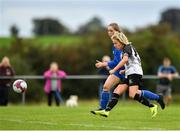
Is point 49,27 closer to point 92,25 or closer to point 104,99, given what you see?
point 92,25

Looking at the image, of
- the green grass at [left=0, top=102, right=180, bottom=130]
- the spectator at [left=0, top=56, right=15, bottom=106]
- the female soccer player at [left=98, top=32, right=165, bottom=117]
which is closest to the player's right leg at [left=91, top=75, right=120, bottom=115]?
the green grass at [left=0, top=102, right=180, bottom=130]

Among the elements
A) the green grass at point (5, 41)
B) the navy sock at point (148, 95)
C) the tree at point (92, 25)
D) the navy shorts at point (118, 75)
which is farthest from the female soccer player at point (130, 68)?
the tree at point (92, 25)

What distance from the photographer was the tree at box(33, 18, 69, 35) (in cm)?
11026

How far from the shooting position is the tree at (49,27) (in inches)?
4341

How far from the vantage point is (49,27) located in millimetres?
111500

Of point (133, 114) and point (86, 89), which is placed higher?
point (133, 114)

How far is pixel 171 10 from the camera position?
10475 centimetres

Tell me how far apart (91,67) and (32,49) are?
5.80m

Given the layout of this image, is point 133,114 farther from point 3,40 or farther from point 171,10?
point 171,10

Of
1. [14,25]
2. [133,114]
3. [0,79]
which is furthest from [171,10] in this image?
[133,114]

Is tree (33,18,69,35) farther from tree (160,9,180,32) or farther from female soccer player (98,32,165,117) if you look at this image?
female soccer player (98,32,165,117)

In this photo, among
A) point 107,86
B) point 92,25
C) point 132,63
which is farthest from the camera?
point 92,25

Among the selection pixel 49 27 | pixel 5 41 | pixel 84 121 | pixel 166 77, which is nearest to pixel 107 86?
pixel 84 121

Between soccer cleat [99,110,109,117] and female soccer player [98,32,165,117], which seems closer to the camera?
female soccer player [98,32,165,117]
